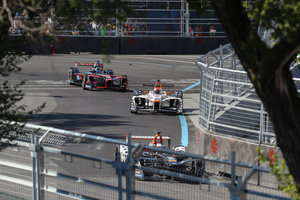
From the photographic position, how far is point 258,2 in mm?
3799

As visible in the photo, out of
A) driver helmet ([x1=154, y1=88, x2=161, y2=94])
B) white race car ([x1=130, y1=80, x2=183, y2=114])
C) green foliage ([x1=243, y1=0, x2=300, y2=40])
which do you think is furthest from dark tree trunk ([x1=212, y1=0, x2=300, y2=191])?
driver helmet ([x1=154, y1=88, x2=161, y2=94])

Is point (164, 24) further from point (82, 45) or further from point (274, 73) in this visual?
point (274, 73)

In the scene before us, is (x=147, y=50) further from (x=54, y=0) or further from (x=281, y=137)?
(x=281, y=137)

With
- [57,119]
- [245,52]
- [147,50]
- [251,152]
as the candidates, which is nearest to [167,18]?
[147,50]

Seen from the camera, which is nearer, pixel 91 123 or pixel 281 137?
pixel 281 137

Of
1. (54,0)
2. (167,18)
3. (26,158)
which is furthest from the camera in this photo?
(167,18)

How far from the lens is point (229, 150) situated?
10.4m

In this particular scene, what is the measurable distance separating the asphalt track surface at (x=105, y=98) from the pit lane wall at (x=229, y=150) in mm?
2083

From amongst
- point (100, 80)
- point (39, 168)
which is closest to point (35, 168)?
point (39, 168)

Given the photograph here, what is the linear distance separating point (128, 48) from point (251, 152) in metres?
25.7

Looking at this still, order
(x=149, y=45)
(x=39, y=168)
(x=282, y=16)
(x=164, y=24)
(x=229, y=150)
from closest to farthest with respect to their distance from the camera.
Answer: (x=282, y=16), (x=39, y=168), (x=229, y=150), (x=149, y=45), (x=164, y=24)

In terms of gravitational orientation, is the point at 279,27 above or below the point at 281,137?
above

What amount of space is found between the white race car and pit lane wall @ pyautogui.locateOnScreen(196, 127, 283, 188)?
4.93m

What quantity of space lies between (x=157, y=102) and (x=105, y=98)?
368 cm
